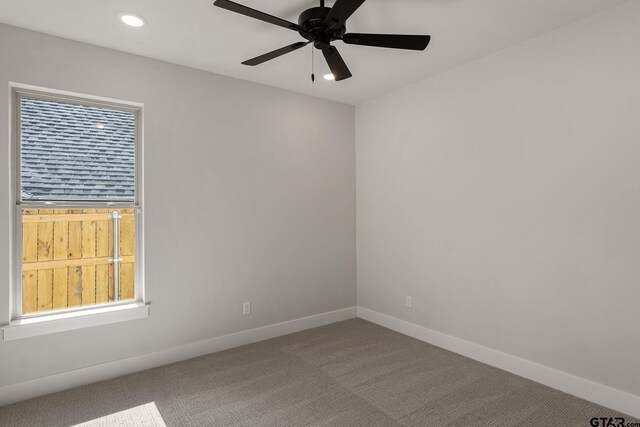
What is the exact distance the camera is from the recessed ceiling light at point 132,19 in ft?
7.75

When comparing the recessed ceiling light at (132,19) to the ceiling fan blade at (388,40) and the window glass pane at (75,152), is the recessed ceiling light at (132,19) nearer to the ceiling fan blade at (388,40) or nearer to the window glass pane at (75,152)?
the window glass pane at (75,152)

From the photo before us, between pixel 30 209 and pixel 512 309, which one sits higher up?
pixel 30 209

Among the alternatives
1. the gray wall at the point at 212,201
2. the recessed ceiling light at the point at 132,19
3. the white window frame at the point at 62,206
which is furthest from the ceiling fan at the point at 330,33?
the white window frame at the point at 62,206

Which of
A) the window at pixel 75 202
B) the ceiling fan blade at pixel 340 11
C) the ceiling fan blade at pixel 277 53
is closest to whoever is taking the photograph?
the ceiling fan blade at pixel 340 11

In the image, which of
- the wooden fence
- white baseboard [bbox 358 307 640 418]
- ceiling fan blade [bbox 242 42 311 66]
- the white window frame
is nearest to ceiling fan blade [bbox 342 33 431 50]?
ceiling fan blade [bbox 242 42 311 66]

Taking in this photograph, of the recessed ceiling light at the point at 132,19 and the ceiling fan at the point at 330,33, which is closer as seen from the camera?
the ceiling fan at the point at 330,33

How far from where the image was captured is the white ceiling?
227cm

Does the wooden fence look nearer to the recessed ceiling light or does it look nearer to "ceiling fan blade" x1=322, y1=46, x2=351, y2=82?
the recessed ceiling light

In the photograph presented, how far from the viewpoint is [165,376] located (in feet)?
9.41

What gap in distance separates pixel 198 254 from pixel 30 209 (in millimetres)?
1277

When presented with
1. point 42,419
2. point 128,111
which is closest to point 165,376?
point 42,419

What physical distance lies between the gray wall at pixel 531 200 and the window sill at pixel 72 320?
258 cm

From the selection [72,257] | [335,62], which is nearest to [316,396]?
[72,257]

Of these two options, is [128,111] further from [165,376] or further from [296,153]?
[165,376]
